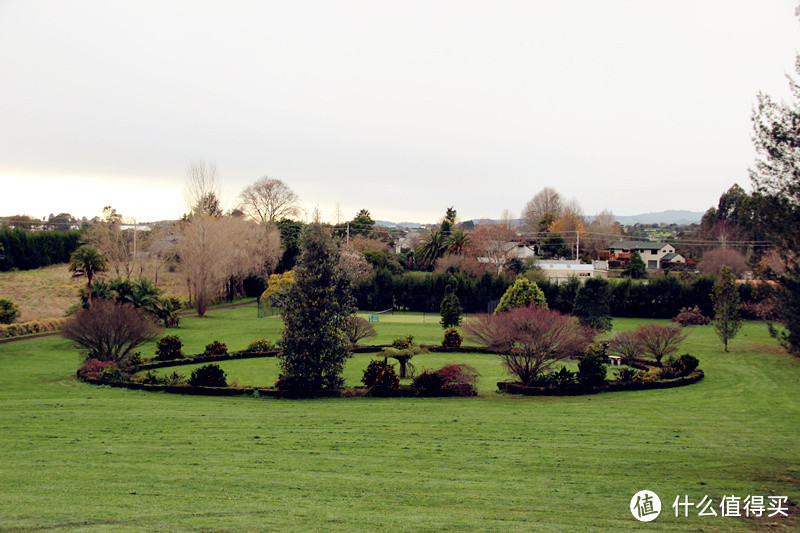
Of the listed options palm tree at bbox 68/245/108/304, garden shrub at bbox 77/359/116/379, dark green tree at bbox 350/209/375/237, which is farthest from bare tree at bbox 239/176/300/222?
garden shrub at bbox 77/359/116/379

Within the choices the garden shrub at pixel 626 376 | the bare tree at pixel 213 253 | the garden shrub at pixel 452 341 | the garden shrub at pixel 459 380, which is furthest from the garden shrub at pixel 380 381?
the bare tree at pixel 213 253

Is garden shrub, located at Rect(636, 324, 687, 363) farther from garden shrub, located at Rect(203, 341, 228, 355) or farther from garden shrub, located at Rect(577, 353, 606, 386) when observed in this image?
garden shrub, located at Rect(203, 341, 228, 355)


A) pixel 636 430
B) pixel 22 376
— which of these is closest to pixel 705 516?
pixel 636 430

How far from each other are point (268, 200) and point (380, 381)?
6261 centimetres

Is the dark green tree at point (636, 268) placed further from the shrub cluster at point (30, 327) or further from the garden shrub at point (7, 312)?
the garden shrub at point (7, 312)

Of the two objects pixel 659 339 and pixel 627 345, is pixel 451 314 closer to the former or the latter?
pixel 627 345

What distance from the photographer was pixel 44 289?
43969 mm

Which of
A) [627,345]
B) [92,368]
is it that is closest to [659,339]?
[627,345]

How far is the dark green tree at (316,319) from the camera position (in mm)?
16812

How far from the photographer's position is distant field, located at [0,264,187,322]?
34375mm

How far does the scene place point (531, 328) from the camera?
1686 centimetres

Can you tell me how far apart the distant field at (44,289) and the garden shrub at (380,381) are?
24722 millimetres

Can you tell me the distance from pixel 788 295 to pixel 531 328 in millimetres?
7539

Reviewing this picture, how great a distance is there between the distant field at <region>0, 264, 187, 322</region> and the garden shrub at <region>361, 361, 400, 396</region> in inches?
973
